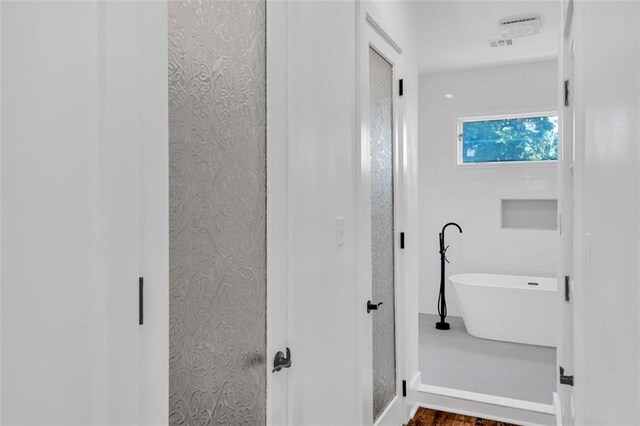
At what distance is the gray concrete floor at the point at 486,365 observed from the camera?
3459mm

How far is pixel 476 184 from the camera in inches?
212

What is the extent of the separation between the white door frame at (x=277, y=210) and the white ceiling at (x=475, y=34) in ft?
7.80

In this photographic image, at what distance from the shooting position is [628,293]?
0.63 m

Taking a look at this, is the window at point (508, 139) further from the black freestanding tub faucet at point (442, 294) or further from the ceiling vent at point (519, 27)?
the ceiling vent at point (519, 27)

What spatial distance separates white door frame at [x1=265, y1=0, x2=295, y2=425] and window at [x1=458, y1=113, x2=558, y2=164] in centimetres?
440

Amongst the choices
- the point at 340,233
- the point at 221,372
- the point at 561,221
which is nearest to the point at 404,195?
the point at 561,221

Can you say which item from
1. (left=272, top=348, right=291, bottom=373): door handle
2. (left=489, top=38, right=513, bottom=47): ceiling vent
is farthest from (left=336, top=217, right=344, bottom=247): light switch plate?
(left=489, top=38, right=513, bottom=47): ceiling vent

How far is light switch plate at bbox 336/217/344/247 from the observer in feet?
6.09

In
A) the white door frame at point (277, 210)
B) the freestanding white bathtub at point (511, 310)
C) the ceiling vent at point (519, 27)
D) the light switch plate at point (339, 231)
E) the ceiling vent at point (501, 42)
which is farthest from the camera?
the freestanding white bathtub at point (511, 310)
